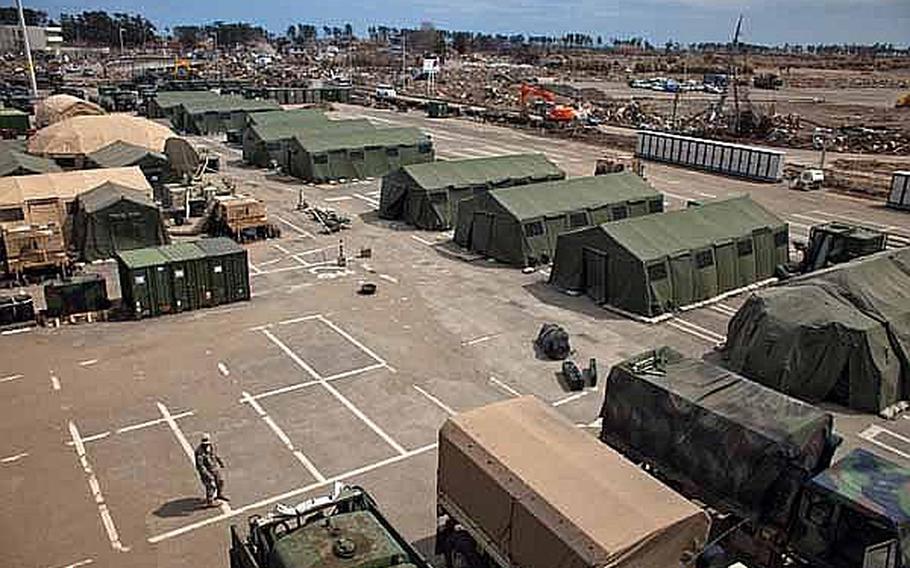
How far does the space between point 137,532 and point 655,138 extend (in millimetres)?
48218

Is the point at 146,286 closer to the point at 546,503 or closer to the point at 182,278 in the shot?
the point at 182,278

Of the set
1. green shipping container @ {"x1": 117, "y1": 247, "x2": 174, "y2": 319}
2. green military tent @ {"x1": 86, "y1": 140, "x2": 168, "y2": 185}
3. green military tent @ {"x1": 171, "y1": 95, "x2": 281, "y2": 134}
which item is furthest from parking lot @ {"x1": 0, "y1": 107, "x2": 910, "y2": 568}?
green military tent @ {"x1": 171, "y1": 95, "x2": 281, "y2": 134}

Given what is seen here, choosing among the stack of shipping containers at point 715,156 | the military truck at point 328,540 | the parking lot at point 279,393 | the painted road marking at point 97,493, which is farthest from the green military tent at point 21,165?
the stack of shipping containers at point 715,156

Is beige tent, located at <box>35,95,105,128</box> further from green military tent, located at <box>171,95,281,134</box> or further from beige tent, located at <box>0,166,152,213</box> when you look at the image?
beige tent, located at <box>0,166,152,213</box>

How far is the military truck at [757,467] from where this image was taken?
35.5 feet

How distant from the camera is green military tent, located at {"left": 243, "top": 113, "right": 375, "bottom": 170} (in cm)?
4942

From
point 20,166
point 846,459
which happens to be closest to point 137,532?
point 846,459

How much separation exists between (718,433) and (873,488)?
8.51 feet

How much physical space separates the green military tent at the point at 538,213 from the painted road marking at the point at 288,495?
47.1ft

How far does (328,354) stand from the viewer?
2148 centimetres

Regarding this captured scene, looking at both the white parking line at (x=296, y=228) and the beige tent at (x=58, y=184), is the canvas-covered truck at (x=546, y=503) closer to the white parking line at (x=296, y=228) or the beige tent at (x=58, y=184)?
the white parking line at (x=296, y=228)

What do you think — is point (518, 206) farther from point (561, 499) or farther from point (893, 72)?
point (893, 72)

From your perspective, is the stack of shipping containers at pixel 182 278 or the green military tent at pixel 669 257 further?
the green military tent at pixel 669 257

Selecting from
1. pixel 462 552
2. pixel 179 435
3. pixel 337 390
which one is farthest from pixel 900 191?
pixel 179 435
